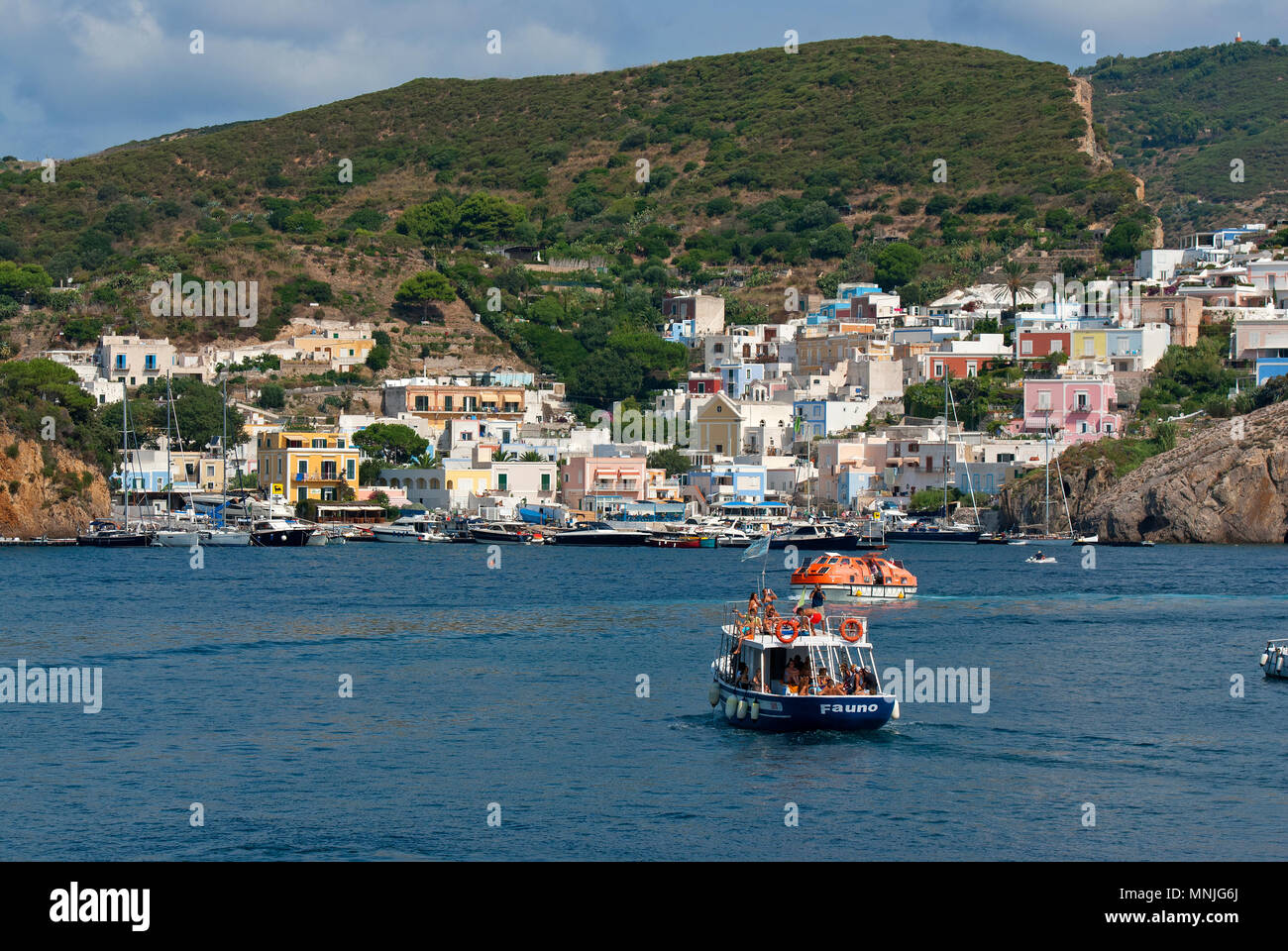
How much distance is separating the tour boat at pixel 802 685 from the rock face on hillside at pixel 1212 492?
2247 inches

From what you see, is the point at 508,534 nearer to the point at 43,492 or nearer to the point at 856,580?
the point at 43,492

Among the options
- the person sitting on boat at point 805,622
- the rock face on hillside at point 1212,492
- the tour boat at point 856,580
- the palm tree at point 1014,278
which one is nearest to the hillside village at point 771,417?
the palm tree at point 1014,278

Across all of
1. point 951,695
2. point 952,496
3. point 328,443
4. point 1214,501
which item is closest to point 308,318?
point 328,443

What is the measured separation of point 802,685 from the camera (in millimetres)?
27328

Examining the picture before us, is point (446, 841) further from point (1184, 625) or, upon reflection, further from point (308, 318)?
point (308, 318)

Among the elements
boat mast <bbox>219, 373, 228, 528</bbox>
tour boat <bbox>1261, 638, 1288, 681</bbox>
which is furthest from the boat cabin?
boat mast <bbox>219, 373, 228, 528</bbox>

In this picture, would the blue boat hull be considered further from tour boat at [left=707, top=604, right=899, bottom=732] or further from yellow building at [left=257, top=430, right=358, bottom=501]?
yellow building at [left=257, top=430, right=358, bottom=501]

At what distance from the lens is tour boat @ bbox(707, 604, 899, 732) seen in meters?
26.7

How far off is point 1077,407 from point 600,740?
242ft

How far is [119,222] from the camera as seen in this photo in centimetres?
16388

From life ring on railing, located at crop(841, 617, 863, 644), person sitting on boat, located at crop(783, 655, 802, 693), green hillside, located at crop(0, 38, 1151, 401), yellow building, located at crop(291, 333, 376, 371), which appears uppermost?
green hillside, located at crop(0, 38, 1151, 401)

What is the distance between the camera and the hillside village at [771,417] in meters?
98.0

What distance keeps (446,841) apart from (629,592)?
37.6 metres

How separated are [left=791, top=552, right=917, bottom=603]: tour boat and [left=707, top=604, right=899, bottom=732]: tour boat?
2657 cm
